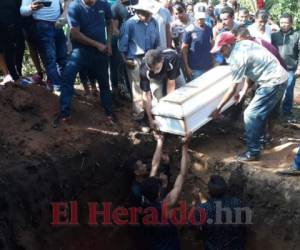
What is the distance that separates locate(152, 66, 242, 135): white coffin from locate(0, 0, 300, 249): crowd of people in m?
0.20

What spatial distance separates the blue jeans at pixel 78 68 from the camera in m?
6.38

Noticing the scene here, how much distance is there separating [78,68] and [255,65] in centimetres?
257

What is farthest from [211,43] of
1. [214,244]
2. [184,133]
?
[214,244]

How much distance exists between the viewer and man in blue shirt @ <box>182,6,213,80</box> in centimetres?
763

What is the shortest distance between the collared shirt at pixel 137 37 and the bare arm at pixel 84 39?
65 cm

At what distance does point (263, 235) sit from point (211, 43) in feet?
11.6

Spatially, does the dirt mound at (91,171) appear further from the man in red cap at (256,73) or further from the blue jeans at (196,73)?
the blue jeans at (196,73)

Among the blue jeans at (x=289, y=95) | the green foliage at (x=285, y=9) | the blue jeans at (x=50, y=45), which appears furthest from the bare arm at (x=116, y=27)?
the green foliage at (x=285, y=9)

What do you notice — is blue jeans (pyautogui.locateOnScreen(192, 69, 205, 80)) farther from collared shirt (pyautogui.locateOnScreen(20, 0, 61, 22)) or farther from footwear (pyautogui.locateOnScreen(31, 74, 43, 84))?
footwear (pyautogui.locateOnScreen(31, 74, 43, 84))

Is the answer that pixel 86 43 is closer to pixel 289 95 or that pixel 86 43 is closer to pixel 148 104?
pixel 148 104

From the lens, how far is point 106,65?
6734 millimetres

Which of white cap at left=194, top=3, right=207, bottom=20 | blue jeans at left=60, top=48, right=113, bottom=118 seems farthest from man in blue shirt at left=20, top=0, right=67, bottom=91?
white cap at left=194, top=3, right=207, bottom=20

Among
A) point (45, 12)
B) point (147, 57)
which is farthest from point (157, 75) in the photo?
point (45, 12)

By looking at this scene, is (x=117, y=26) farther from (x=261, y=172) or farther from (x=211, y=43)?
(x=261, y=172)
